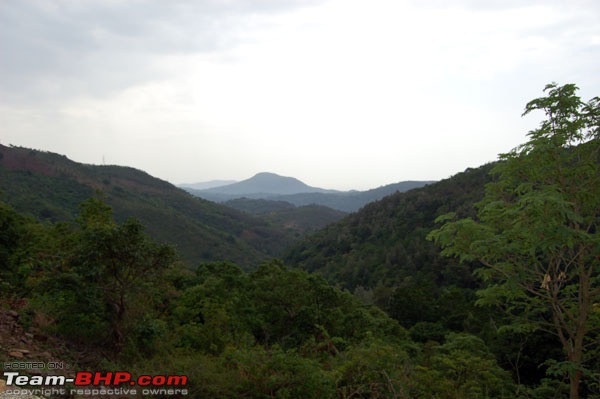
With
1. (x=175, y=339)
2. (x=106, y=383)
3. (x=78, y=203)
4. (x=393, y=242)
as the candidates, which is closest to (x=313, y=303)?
(x=175, y=339)

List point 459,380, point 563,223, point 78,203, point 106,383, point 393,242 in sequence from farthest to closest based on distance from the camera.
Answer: point 393,242, point 78,203, point 459,380, point 563,223, point 106,383

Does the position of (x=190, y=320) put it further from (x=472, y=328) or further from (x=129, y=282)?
(x=472, y=328)

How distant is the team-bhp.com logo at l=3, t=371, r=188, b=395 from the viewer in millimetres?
5582

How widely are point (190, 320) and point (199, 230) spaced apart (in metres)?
56.1

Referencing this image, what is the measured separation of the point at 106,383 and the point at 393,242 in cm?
4805

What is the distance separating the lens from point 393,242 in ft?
170

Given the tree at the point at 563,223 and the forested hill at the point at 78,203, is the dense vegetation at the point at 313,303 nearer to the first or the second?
the tree at the point at 563,223

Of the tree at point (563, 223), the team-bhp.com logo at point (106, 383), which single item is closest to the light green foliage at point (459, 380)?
the tree at point (563, 223)

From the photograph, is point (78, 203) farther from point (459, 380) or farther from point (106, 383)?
point (459, 380)

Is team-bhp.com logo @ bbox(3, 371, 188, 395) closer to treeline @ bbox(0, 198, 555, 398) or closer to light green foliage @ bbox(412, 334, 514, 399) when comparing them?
treeline @ bbox(0, 198, 555, 398)

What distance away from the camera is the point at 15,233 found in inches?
535

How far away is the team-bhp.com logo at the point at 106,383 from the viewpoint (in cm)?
558

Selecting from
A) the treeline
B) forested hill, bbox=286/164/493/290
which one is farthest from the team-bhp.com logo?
forested hill, bbox=286/164/493/290

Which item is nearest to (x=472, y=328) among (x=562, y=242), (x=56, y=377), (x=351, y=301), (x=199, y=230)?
(x=351, y=301)
